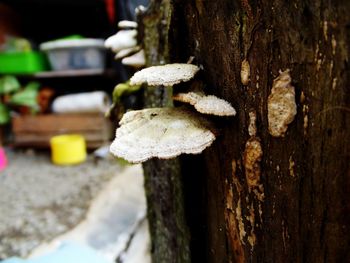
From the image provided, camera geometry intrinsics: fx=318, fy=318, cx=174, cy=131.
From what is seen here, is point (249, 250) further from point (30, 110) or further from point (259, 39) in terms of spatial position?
point (30, 110)

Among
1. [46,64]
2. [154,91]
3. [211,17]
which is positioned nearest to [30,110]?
[46,64]

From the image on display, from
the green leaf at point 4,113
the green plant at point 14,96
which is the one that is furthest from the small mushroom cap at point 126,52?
the green leaf at point 4,113

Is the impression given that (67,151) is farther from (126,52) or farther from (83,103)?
(126,52)

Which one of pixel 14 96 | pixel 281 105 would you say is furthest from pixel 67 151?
pixel 281 105

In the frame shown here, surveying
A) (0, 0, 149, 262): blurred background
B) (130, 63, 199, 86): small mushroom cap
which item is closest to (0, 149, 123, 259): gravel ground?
(0, 0, 149, 262): blurred background

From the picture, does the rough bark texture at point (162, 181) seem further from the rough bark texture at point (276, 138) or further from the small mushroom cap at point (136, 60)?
the rough bark texture at point (276, 138)

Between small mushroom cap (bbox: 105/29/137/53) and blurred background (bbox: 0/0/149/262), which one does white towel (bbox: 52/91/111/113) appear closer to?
blurred background (bbox: 0/0/149/262)
